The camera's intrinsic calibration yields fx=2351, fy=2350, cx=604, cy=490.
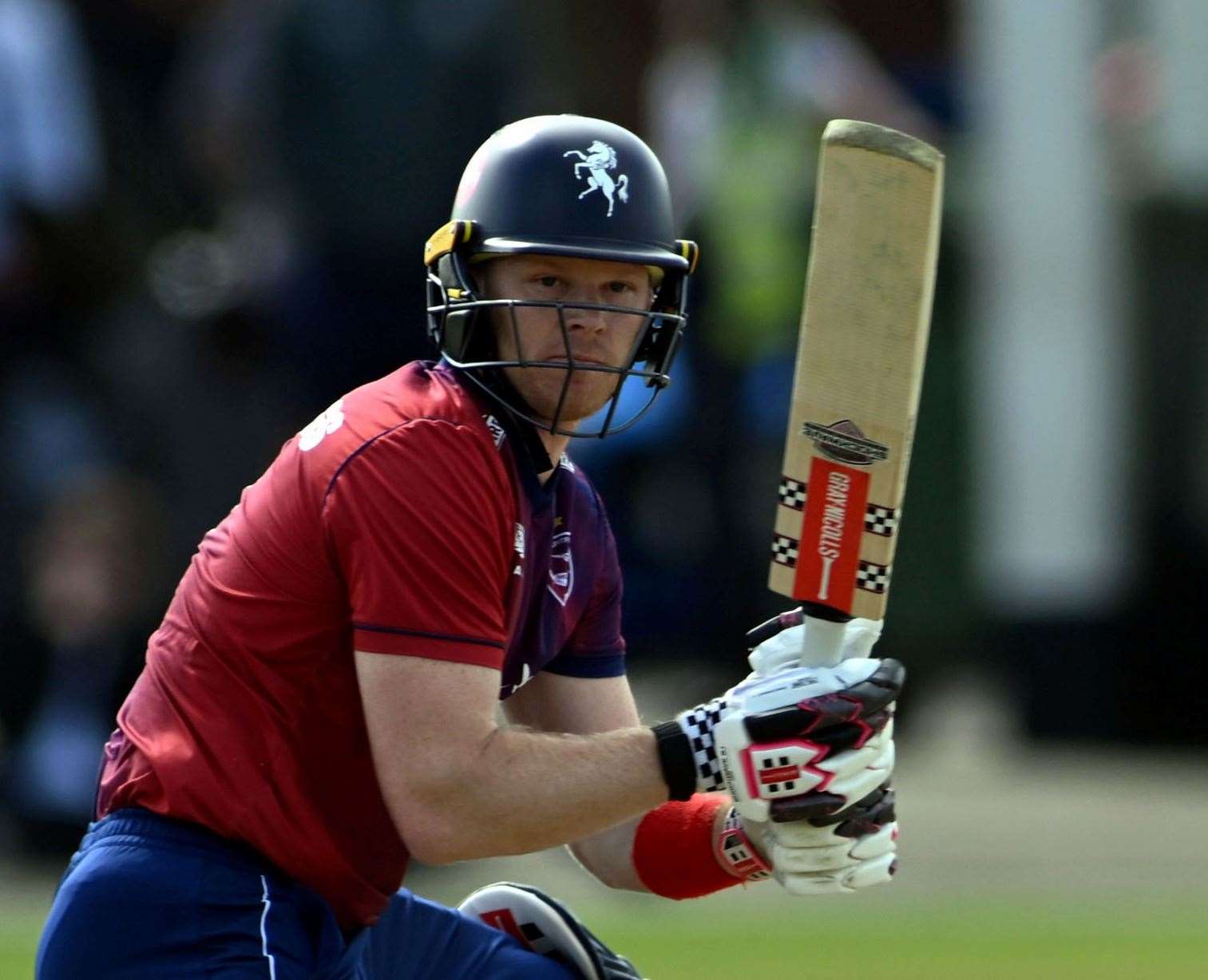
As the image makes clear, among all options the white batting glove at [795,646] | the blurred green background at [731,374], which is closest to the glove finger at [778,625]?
the white batting glove at [795,646]

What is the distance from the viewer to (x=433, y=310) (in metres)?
4.27

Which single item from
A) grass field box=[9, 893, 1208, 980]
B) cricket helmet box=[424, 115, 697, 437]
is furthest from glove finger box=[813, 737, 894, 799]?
grass field box=[9, 893, 1208, 980]

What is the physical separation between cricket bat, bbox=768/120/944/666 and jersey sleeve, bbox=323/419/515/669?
1.90 ft

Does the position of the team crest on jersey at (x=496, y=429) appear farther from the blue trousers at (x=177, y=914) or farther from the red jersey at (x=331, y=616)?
the blue trousers at (x=177, y=914)

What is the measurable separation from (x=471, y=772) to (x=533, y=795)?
125 millimetres

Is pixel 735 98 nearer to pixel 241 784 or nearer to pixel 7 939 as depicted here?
pixel 7 939

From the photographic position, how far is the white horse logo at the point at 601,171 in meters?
4.13

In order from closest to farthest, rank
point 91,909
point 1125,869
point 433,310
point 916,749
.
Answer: point 91,909 → point 433,310 → point 1125,869 → point 916,749

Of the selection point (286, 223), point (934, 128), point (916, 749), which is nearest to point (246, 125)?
point (286, 223)

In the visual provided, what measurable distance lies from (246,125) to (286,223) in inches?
17.1

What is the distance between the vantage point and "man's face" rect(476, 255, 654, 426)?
13.4 ft

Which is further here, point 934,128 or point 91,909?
point 934,128

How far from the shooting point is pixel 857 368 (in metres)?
4.01

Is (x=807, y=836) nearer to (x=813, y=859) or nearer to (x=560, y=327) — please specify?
(x=813, y=859)
